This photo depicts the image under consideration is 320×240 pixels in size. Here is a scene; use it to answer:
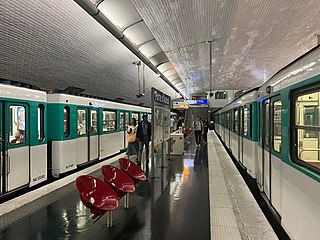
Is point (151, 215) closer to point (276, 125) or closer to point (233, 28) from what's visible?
point (276, 125)

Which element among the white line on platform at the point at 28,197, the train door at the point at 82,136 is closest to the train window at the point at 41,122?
the white line on platform at the point at 28,197

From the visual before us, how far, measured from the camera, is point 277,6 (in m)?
6.79

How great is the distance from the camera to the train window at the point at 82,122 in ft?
30.3

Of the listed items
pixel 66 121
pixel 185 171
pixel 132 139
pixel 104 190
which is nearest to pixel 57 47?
pixel 66 121

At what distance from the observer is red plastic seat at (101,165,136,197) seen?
4862 millimetres

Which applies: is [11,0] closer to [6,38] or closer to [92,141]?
[6,38]

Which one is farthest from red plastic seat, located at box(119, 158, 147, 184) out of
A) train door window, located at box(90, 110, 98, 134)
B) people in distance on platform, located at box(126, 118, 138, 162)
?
train door window, located at box(90, 110, 98, 134)

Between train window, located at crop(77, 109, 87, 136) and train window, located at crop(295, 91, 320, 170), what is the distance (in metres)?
7.11

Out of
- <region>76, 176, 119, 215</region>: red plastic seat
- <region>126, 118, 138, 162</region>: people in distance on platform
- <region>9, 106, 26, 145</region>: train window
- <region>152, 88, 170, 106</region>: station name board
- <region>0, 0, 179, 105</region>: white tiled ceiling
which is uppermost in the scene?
<region>0, 0, 179, 105</region>: white tiled ceiling

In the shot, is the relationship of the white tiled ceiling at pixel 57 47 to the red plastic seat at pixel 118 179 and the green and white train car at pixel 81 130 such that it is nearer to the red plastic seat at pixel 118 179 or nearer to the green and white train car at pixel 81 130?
the green and white train car at pixel 81 130

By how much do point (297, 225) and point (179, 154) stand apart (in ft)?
31.8

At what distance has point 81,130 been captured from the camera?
9.45 m

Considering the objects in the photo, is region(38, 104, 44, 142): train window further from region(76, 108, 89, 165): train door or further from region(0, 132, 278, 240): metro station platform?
region(76, 108, 89, 165): train door

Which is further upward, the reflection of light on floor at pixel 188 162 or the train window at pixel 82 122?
the train window at pixel 82 122
